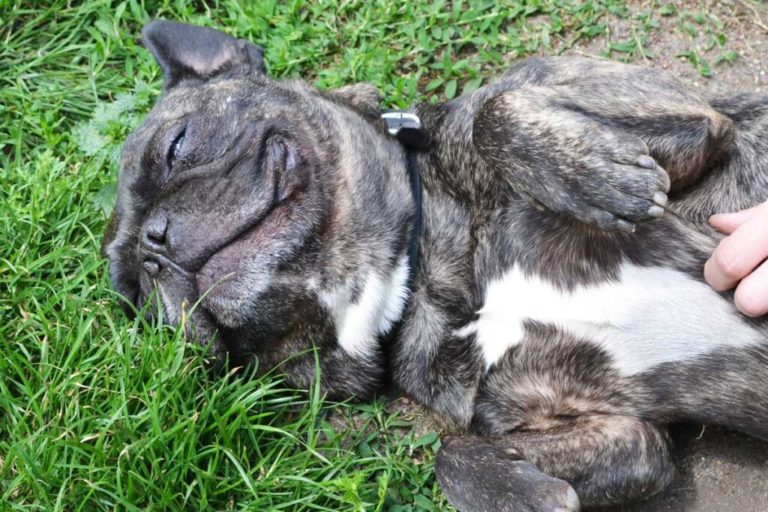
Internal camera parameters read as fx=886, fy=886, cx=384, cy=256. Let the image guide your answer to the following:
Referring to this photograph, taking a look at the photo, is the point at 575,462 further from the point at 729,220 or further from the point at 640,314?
the point at 729,220

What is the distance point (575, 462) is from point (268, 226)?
72.2 inches

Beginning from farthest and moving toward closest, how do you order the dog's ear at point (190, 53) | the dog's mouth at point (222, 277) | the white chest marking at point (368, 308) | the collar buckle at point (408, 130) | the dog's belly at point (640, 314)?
the dog's ear at point (190, 53) → the collar buckle at point (408, 130) → the white chest marking at point (368, 308) → the dog's mouth at point (222, 277) → the dog's belly at point (640, 314)

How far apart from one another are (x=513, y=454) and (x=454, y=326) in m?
0.70

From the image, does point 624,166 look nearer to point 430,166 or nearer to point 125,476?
point 430,166

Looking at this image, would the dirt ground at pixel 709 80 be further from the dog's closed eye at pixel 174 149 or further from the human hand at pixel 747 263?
the dog's closed eye at pixel 174 149

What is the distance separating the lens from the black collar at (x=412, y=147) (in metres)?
4.54

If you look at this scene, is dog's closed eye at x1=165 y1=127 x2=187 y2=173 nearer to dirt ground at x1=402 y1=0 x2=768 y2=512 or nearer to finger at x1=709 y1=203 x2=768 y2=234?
dirt ground at x1=402 y1=0 x2=768 y2=512

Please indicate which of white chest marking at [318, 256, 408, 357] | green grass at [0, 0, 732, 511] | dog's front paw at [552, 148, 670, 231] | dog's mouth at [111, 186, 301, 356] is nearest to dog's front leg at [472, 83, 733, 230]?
→ dog's front paw at [552, 148, 670, 231]

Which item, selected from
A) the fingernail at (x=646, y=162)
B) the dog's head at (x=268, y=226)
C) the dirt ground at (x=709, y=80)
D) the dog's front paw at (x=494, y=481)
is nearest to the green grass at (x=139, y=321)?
the dirt ground at (x=709, y=80)

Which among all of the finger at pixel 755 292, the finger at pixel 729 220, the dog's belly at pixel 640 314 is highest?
the finger at pixel 729 220

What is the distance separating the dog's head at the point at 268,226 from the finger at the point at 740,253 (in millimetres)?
1503

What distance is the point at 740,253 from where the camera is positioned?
A: 3885 millimetres

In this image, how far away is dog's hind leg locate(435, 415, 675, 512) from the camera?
410 centimetres

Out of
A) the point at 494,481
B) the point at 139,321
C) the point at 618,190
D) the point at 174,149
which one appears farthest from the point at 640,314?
the point at 139,321
